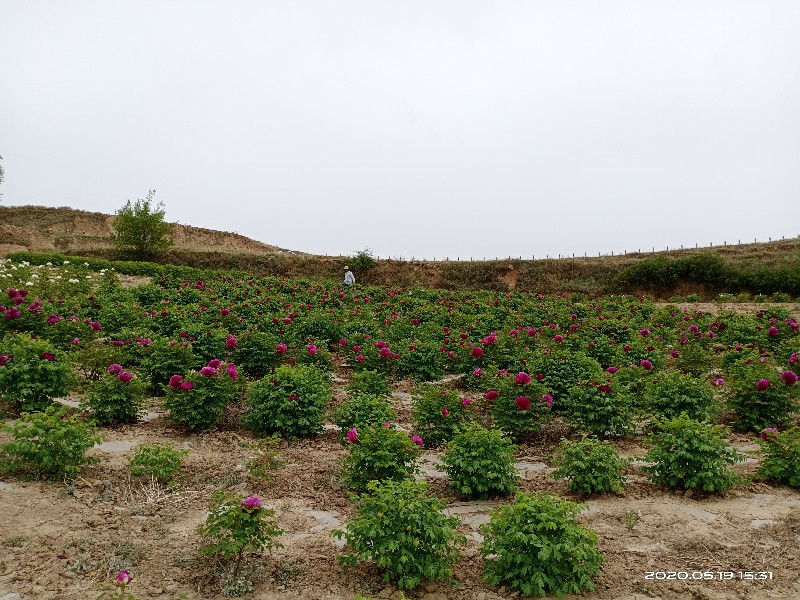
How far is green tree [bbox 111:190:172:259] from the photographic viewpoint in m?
31.9

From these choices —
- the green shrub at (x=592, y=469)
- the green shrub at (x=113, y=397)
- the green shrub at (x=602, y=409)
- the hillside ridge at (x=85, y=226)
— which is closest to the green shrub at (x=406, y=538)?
the green shrub at (x=592, y=469)

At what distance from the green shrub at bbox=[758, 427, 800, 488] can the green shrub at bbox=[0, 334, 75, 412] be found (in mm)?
6975

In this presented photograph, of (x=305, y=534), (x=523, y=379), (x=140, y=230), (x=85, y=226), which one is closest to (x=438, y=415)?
(x=523, y=379)

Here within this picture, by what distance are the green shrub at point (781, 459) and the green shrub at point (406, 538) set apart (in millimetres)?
3318

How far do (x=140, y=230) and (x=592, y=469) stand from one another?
32.4 metres

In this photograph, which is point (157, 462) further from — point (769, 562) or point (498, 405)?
point (769, 562)

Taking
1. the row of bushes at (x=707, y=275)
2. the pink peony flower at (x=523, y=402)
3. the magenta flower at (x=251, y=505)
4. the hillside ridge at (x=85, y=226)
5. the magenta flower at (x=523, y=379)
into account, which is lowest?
the magenta flower at (x=251, y=505)

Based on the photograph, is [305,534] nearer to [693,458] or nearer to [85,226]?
[693,458]

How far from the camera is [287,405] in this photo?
6.41m

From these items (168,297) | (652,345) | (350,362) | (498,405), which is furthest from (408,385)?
(168,297)

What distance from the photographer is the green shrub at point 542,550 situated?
342 centimetres

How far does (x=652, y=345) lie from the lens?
984cm

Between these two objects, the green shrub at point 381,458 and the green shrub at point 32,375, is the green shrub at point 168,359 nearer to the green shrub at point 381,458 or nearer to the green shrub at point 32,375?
the green shrub at point 32,375

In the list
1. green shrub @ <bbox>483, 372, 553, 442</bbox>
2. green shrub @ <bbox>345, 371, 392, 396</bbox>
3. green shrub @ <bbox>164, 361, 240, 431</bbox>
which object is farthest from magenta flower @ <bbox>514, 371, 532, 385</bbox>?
green shrub @ <bbox>164, 361, 240, 431</bbox>
